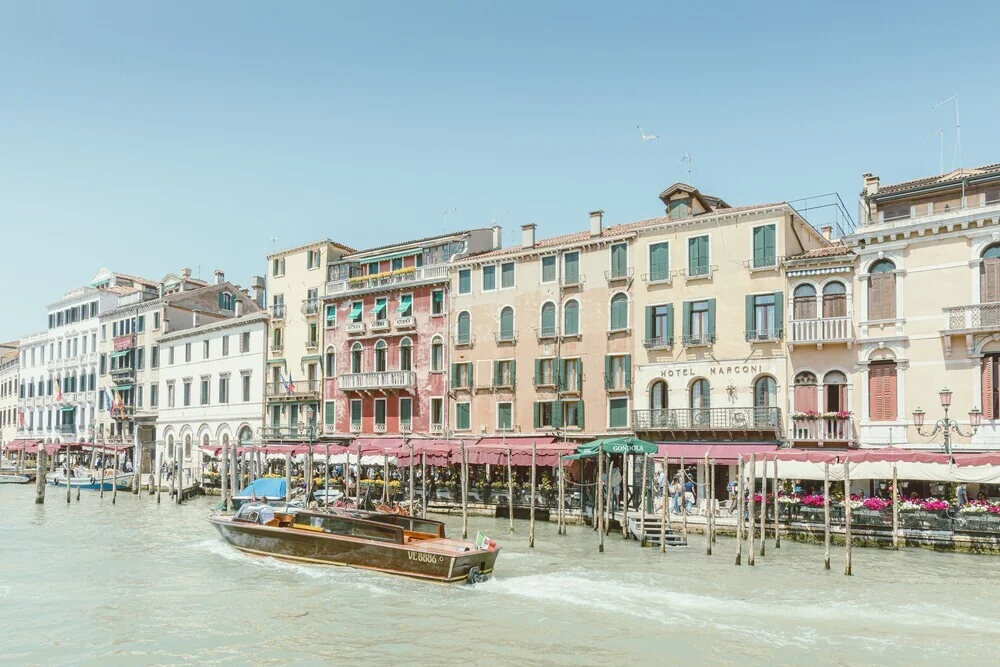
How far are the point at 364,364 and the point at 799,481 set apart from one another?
23433mm

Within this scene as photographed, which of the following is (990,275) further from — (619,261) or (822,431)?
(619,261)

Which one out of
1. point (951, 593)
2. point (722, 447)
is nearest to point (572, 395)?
point (722, 447)

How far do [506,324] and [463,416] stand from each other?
4776 millimetres

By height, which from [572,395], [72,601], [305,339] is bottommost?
[72,601]

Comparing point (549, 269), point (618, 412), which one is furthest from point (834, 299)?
point (549, 269)

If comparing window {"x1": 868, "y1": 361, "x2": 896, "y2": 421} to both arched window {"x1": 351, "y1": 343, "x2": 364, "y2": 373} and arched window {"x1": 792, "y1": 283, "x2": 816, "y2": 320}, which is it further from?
arched window {"x1": 351, "y1": 343, "x2": 364, "y2": 373}

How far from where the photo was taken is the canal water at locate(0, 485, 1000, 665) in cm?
1561

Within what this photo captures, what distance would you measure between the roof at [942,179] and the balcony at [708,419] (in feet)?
28.1

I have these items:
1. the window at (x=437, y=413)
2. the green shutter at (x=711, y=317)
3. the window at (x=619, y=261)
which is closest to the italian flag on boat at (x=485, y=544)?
the green shutter at (x=711, y=317)

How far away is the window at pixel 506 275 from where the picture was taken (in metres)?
41.5

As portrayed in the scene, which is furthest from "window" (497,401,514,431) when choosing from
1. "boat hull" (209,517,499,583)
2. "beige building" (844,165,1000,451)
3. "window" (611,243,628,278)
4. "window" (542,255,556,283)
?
"boat hull" (209,517,499,583)

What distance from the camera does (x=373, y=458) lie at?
38875mm

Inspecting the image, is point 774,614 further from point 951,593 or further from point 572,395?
point 572,395

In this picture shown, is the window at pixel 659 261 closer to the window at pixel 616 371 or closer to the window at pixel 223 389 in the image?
the window at pixel 616 371
